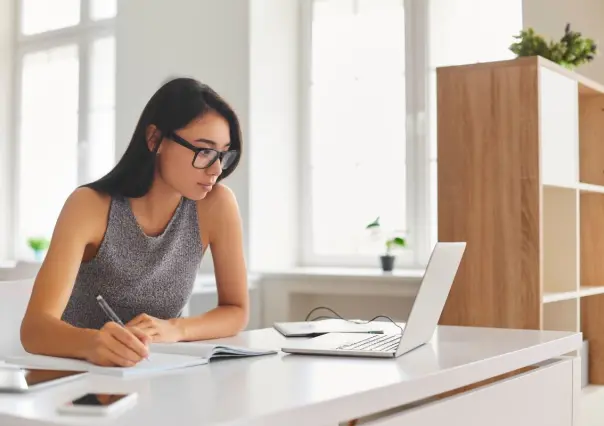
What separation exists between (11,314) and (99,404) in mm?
1130

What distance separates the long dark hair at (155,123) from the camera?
7.29ft

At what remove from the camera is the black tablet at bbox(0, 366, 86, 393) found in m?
1.23

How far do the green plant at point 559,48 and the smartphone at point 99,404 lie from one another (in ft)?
8.55

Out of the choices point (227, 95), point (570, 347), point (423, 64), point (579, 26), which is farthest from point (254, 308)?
point (570, 347)

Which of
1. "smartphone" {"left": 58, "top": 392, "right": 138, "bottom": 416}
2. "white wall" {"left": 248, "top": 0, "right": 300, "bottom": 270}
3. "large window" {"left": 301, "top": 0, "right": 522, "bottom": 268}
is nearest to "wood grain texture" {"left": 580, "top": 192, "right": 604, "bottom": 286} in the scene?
"large window" {"left": 301, "top": 0, "right": 522, "bottom": 268}

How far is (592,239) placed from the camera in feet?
12.1

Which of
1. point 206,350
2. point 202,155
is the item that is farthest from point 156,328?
point 202,155

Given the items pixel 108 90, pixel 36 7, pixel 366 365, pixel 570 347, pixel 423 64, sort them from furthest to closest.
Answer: pixel 36 7 < pixel 108 90 < pixel 423 64 < pixel 570 347 < pixel 366 365

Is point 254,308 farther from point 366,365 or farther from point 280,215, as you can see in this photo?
point 366,365

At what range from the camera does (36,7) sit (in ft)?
20.9

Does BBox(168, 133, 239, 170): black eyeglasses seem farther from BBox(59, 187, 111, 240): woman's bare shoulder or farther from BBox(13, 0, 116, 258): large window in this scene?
BBox(13, 0, 116, 258): large window

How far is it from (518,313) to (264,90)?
6.71 ft

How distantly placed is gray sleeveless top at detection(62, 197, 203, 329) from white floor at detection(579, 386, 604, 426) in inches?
69.1

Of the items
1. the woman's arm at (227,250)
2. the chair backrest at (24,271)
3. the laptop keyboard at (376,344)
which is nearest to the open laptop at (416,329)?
the laptop keyboard at (376,344)
